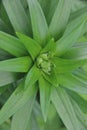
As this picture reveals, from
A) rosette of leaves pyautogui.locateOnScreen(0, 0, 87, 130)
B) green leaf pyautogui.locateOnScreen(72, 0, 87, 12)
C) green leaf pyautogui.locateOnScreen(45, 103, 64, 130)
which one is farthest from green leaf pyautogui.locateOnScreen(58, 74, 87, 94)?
green leaf pyautogui.locateOnScreen(45, 103, 64, 130)

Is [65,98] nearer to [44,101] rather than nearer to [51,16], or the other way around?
[44,101]

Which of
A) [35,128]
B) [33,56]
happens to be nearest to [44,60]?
[33,56]

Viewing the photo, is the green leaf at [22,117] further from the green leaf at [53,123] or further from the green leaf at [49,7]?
the green leaf at [53,123]

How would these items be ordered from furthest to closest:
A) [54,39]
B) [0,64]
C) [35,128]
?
[35,128]
[54,39]
[0,64]

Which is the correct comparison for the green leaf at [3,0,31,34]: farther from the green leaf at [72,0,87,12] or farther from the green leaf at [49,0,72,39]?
the green leaf at [72,0,87,12]

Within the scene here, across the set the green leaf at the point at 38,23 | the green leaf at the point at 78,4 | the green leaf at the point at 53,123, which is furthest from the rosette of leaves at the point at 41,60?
the green leaf at the point at 53,123

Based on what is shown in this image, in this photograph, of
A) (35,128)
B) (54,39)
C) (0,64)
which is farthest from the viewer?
(35,128)
